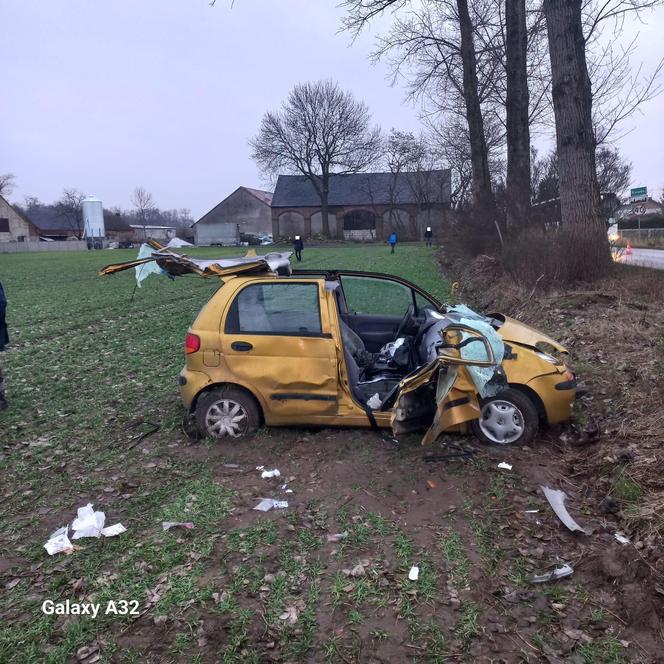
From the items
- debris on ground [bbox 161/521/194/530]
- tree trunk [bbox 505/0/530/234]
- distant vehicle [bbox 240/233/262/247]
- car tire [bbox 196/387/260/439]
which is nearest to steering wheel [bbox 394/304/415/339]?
car tire [bbox 196/387/260/439]

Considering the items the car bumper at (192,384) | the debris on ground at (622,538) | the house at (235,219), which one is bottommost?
the debris on ground at (622,538)

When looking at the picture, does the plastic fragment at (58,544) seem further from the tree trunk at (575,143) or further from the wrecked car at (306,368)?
the tree trunk at (575,143)

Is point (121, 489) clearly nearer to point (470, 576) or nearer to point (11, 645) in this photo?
point (11, 645)

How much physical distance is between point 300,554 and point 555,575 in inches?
60.0

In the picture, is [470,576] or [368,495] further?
[368,495]

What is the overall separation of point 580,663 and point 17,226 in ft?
326

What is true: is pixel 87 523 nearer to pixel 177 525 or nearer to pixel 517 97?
pixel 177 525

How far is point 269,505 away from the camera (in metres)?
4.37

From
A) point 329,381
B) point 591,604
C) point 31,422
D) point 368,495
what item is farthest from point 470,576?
point 31,422

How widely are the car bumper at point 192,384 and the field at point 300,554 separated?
0.44 meters

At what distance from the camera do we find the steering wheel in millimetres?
6641

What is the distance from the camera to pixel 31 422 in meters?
6.52

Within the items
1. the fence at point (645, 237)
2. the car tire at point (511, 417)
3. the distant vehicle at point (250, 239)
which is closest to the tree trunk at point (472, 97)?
the car tire at point (511, 417)

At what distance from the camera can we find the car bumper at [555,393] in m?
5.21
